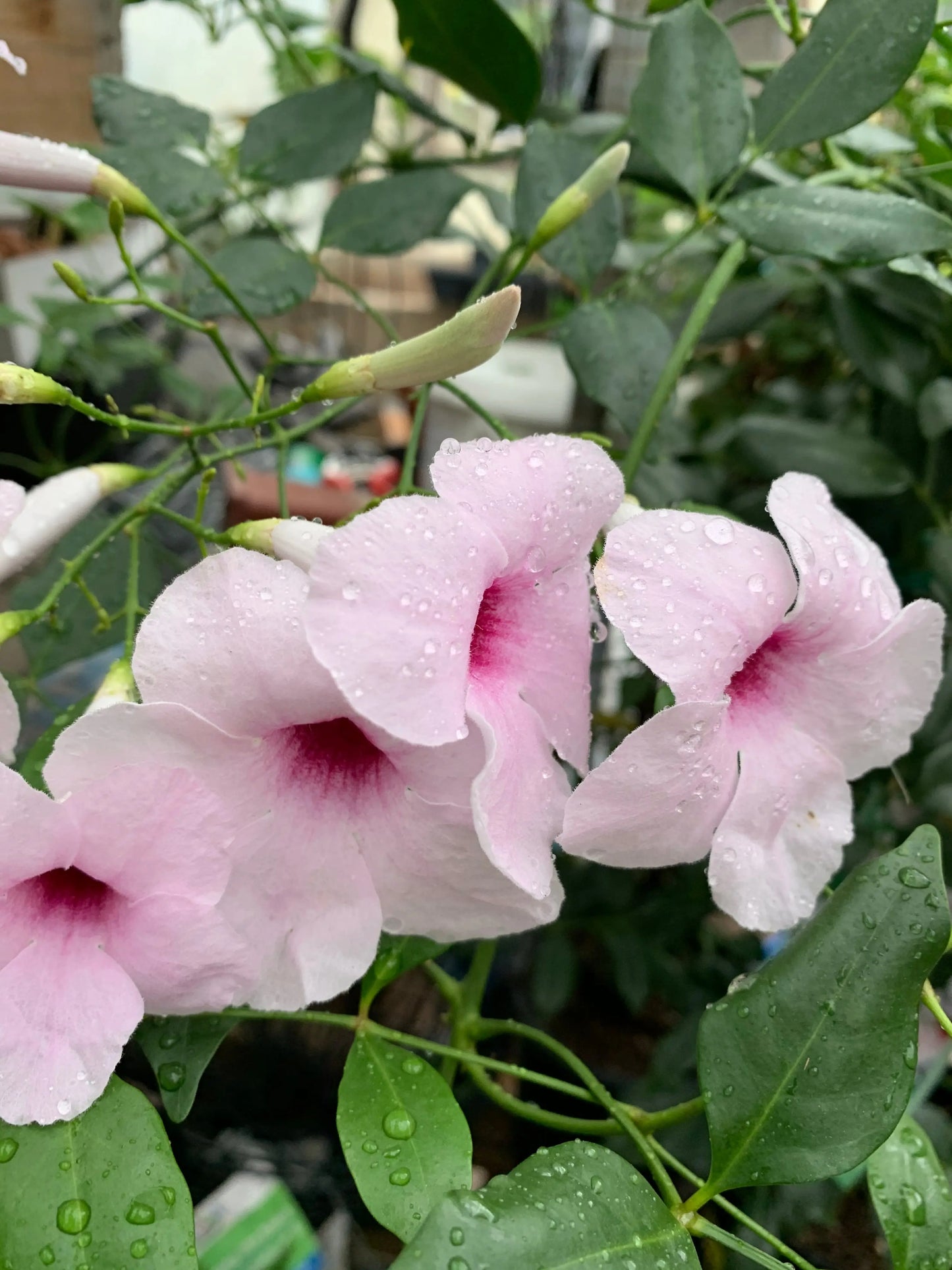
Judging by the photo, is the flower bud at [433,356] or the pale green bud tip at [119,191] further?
the pale green bud tip at [119,191]

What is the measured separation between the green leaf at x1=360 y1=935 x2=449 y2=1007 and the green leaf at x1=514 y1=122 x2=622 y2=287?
0.53 m

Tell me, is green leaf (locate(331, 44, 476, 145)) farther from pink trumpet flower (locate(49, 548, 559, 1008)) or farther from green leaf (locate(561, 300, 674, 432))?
pink trumpet flower (locate(49, 548, 559, 1008))

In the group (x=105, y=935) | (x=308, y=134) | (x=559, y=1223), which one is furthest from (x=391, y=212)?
(x=559, y=1223)

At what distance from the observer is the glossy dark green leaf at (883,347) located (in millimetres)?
888

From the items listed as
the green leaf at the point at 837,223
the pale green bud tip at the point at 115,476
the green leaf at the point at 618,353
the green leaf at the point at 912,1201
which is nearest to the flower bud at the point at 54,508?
the pale green bud tip at the point at 115,476

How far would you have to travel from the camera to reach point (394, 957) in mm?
505

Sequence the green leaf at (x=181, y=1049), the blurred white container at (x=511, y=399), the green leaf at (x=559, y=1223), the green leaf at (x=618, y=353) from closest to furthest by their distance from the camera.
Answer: the green leaf at (x=559, y=1223) < the green leaf at (x=181, y=1049) < the green leaf at (x=618, y=353) < the blurred white container at (x=511, y=399)

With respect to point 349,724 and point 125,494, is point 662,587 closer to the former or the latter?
point 349,724

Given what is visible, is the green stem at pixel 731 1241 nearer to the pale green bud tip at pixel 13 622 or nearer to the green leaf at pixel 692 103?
the pale green bud tip at pixel 13 622

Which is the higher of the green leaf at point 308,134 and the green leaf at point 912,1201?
the green leaf at point 308,134

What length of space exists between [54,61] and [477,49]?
1.33ft

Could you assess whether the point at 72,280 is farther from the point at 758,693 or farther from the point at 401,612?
the point at 758,693

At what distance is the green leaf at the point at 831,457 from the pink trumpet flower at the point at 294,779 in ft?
2.02

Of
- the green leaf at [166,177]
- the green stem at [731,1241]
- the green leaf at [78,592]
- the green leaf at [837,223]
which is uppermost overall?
the green leaf at [837,223]
